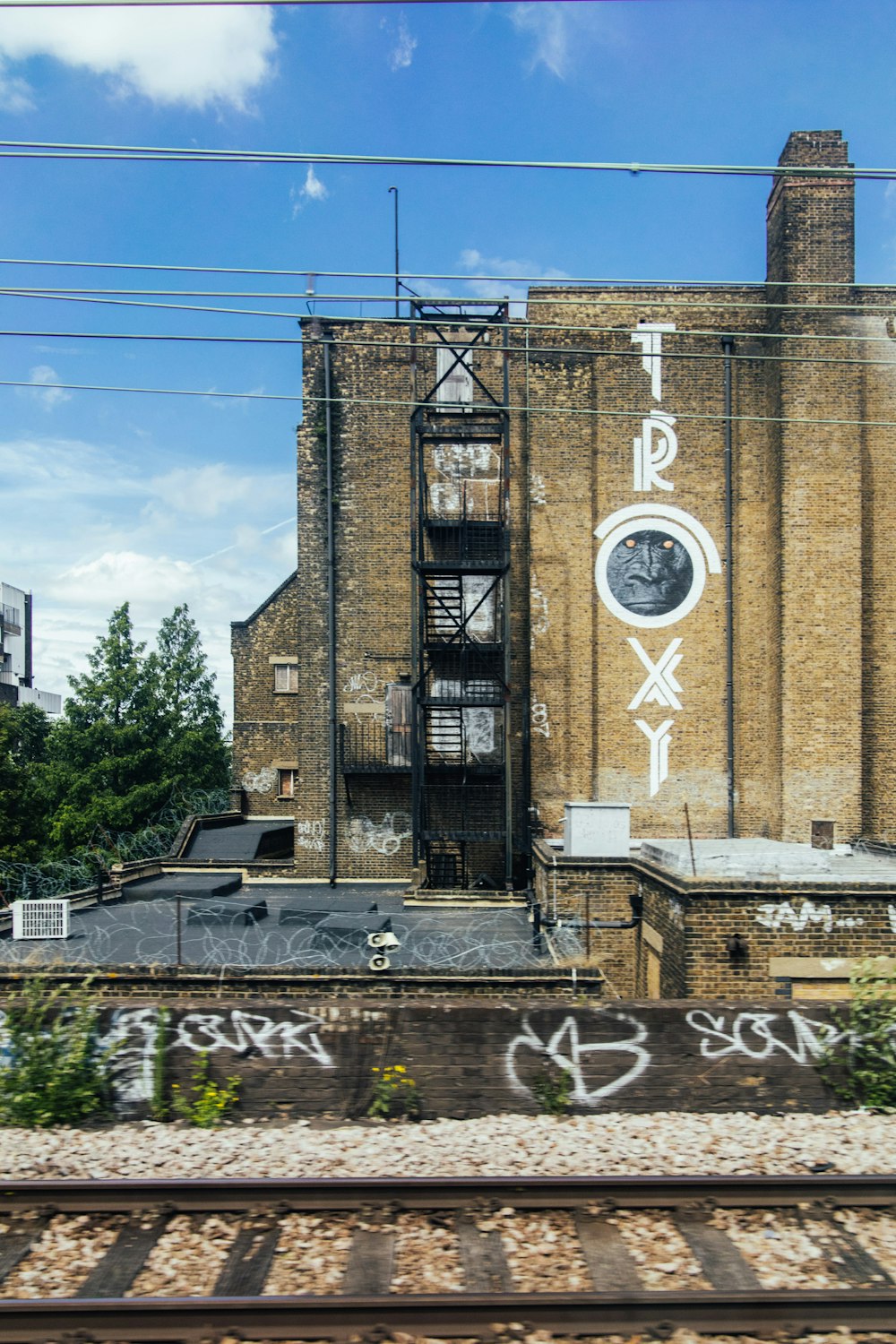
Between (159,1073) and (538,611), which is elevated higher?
(538,611)

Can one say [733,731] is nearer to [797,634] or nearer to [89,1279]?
[797,634]

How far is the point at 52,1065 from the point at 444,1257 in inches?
140

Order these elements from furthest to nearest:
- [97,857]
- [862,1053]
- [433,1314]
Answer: [97,857] < [862,1053] < [433,1314]

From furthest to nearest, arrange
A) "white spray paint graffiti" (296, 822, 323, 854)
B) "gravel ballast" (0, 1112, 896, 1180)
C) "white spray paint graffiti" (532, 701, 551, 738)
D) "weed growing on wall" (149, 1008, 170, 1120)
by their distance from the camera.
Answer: "white spray paint graffiti" (296, 822, 323, 854) → "white spray paint graffiti" (532, 701, 551, 738) → "weed growing on wall" (149, 1008, 170, 1120) → "gravel ballast" (0, 1112, 896, 1180)

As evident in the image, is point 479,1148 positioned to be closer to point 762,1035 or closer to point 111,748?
point 762,1035

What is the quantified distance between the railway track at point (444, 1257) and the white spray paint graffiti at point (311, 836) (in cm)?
1643

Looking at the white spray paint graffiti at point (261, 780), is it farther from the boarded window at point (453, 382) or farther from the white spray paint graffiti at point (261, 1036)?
the white spray paint graffiti at point (261, 1036)

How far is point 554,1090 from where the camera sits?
Result: 6418mm

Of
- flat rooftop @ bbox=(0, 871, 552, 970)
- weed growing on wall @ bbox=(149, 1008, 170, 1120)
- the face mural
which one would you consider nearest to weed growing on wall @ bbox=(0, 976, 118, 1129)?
weed growing on wall @ bbox=(149, 1008, 170, 1120)

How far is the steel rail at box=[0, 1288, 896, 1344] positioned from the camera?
4168 millimetres

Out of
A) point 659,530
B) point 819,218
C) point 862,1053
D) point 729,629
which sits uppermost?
point 819,218

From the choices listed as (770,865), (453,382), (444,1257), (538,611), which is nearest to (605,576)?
(538,611)

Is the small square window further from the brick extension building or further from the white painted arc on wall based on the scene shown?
the white painted arc on wall

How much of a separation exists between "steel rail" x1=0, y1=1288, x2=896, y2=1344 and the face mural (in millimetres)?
17774
